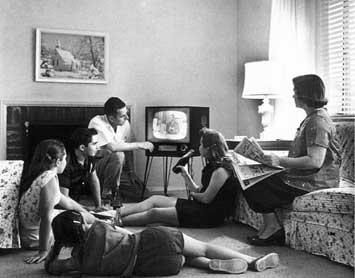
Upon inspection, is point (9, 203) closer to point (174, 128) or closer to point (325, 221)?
point (325, 221)

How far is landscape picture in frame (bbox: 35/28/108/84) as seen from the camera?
467 centimetres

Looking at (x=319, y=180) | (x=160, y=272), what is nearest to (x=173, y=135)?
(x=319, y=180)

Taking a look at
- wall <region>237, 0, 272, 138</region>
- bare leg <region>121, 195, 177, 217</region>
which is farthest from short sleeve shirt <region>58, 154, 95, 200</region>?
wall <region>237, 0, 272, 138</region>

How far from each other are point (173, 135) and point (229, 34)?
5.35ft

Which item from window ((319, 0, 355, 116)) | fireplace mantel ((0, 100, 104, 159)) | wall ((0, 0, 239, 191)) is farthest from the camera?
wall ((0, 0, 239, 191))

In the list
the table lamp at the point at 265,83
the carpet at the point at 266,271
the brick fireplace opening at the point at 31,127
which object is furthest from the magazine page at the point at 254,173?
the brick fireplace opening at the point at 31,127

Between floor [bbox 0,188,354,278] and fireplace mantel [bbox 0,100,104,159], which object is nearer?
floor [bbox 0,188,354,278]

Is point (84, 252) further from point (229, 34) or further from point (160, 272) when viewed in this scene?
point (229, 34)

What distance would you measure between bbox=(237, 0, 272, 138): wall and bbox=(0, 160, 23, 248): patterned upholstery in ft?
9.79

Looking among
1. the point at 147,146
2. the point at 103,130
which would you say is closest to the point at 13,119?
the point at 103,130

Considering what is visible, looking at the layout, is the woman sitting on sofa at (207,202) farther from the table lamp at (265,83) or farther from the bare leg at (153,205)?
the table lamp at (265,83)

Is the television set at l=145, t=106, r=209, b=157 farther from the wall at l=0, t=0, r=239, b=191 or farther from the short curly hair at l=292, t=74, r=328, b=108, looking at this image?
the short curly hair at l=292, t=74, r=328, b=108

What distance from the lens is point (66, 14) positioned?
4.75 m

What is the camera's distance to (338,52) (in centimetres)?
387
